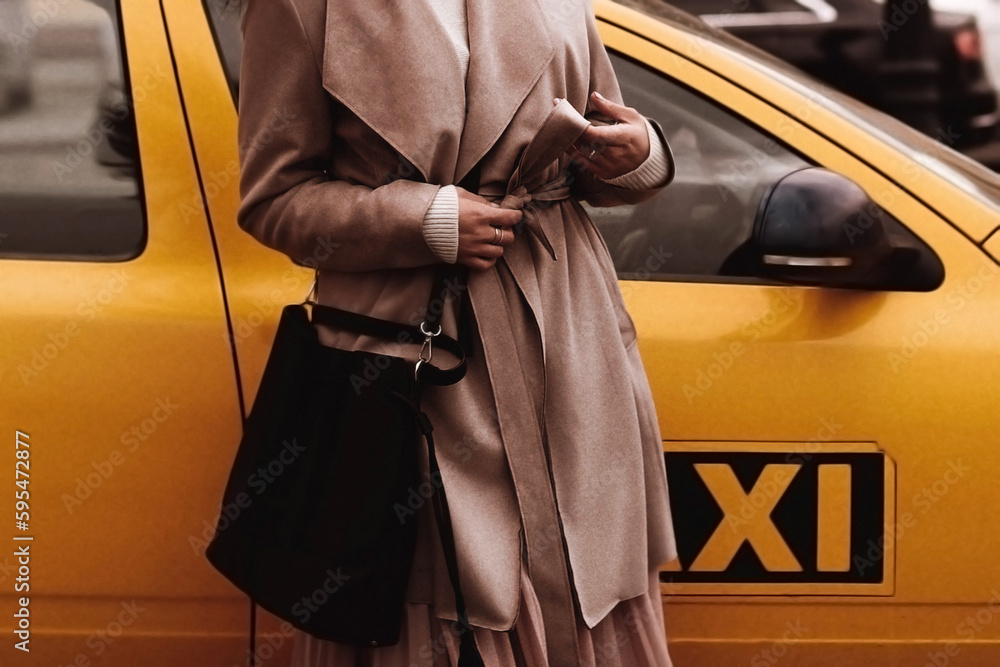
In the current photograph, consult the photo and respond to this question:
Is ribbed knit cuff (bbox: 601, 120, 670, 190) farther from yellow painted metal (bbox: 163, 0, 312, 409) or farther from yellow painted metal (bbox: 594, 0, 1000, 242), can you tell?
yellow painted metal (bbox: 163, 0, 312, 409)

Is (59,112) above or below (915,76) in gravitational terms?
above

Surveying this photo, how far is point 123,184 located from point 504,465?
926 millimetres

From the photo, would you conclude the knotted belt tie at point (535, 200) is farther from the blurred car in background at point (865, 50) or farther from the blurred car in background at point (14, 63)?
the blurred car in background at point (865, 50)

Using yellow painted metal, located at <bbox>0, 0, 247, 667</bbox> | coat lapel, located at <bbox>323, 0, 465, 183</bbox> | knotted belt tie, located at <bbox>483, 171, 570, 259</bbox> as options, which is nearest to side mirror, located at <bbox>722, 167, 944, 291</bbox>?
knotted belt tie, located at <bbox>483, 171, 570, 259</bbox>

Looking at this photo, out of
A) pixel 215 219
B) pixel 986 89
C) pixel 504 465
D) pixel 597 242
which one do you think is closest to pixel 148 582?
pixel 215 219

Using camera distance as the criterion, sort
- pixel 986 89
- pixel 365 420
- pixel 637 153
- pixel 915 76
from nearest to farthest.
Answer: pixel 365 420 → pixel 637 153 → pixel 915 76 → pixel 986 89

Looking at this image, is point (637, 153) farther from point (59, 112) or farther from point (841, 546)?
point (59, 112)

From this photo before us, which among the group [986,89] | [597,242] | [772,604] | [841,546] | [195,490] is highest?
[597,242]

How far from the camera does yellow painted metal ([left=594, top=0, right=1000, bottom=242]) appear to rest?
7.01ft

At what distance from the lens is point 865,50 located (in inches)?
367

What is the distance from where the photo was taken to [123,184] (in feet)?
6.88

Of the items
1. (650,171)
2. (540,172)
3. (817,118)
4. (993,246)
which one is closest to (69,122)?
(540,172)

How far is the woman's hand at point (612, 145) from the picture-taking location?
1645 mm

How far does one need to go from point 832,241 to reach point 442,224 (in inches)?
30.4
